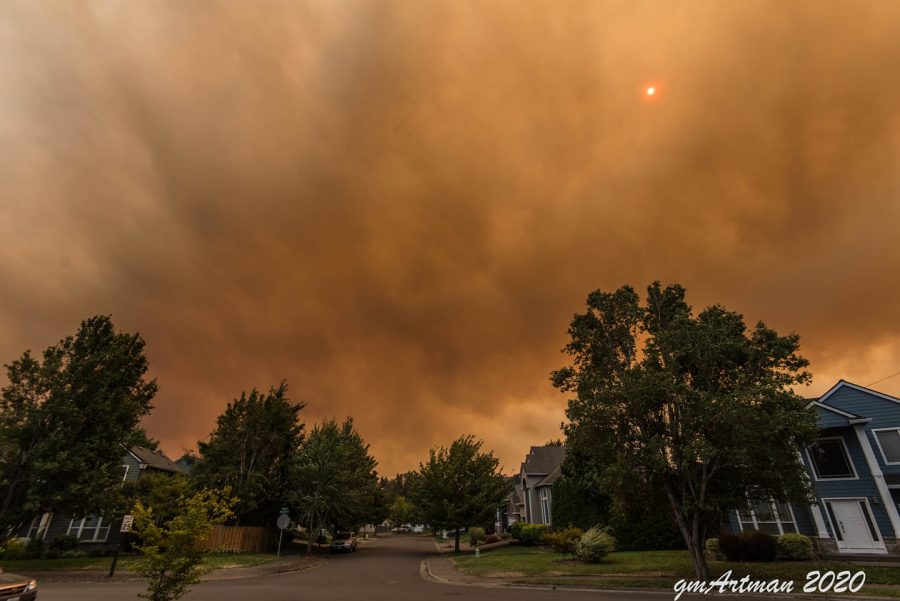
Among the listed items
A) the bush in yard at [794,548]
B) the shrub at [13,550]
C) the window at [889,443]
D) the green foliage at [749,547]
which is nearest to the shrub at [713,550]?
the green foliage at [749,547]

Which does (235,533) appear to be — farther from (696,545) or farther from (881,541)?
(881,541)

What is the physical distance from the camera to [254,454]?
36094mm

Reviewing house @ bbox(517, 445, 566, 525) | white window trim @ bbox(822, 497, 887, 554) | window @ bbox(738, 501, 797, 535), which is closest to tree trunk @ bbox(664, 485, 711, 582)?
window @ bbox(738, 501, 797, 535)

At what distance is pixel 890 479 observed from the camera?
23.8 meters

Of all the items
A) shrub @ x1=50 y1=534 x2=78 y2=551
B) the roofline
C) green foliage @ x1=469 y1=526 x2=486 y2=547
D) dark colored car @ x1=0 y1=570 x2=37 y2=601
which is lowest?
green foliage @ x1=469 y1=526 x2=486 y2=547

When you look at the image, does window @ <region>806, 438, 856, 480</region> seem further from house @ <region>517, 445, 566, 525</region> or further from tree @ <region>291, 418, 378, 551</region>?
tree @ <region>291, 418, 378, 551</region>

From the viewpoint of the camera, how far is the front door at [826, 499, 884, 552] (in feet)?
75.7

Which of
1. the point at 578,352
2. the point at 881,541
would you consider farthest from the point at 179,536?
the point at 881,541

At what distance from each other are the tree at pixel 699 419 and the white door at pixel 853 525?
11615 millimetres

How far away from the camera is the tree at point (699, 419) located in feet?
50.2

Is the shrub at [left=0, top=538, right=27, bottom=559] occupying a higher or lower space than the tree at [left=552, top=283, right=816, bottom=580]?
lower

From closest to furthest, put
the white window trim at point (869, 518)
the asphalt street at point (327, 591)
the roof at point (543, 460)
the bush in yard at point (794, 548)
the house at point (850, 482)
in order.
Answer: the asphalt street at point (327, 591)
the bush in yard at point (794, 548)
the white window trim at point (869, 518)
the house at point (850, 482)
the roof at point (543, 460)

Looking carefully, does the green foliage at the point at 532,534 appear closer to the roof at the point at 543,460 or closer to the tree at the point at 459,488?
the tree at the point at 459,488

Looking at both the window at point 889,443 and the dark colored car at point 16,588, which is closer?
the dark colored car at point 16,588
